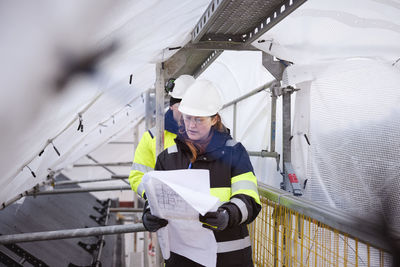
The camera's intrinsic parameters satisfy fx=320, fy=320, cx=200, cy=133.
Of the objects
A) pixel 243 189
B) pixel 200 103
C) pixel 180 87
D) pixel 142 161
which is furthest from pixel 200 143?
pixel 180 87

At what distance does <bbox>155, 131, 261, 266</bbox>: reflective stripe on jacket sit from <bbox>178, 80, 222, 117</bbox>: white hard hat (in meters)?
0.16

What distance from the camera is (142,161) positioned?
2.26 metres

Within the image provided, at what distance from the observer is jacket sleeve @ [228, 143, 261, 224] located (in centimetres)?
157

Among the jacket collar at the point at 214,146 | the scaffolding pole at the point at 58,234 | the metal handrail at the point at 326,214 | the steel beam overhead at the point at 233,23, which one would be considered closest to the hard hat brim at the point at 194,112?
the jacket collar at the point at 214,146

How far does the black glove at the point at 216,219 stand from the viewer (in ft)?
4.78

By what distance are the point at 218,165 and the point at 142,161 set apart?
738 millimetres

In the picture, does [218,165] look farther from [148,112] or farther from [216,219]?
[148,112]

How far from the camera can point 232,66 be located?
14.8 feet

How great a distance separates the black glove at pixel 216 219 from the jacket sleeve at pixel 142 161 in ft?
2.53

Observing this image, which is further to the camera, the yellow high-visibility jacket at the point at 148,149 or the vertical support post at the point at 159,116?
the vertical support post at the point at 159,116

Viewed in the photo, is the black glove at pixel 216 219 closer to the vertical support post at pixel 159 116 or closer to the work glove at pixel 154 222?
the work glove at pixel 154 222

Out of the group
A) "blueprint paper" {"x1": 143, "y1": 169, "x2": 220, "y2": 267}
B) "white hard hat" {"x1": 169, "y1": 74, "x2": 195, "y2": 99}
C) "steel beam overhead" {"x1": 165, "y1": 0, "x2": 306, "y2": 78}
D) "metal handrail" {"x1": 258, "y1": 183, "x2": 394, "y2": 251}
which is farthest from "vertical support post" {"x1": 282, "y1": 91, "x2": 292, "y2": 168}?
"blueprint paper" {"x1": 143, "y1": 169, "x2": 220, "y2": 267}

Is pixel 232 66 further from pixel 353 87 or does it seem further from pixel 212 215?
pixel 212 215

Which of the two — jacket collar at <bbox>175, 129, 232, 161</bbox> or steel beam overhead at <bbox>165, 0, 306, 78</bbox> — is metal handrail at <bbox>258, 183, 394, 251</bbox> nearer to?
jacket collar at <bbox>175, 129, 232, 161</bbox>
